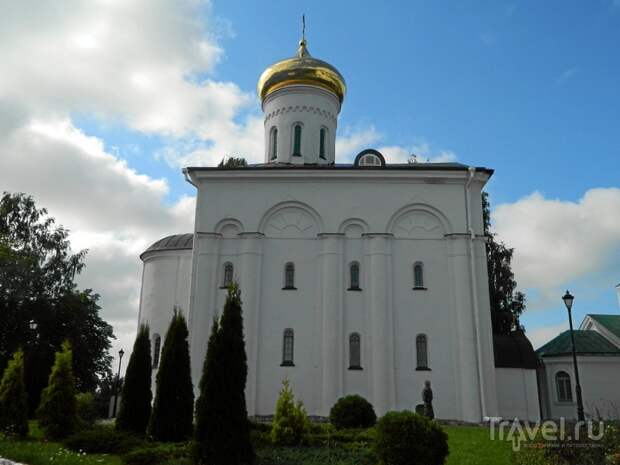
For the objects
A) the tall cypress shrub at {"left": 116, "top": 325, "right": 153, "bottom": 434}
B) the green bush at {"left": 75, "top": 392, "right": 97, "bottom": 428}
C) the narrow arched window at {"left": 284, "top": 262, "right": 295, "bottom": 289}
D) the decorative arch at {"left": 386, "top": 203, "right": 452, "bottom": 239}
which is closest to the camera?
the tall cypress shrub at {"left": 116, "top": 325, "right": 153, "bottom": 434}

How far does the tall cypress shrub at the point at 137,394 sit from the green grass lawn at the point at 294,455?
5.53ft

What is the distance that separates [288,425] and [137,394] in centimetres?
380

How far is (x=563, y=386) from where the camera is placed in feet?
69.7

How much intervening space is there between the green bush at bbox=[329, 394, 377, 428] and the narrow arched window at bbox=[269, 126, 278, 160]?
12199mm

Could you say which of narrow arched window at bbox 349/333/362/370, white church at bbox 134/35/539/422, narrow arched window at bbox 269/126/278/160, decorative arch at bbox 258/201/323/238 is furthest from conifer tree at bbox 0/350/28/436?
narrow arched window at bbox 269/126/278/160

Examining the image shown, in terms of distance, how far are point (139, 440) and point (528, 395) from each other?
13.2 m

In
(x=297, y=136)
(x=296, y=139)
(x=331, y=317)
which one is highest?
(x=297, y=136)

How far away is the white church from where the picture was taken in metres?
17.6

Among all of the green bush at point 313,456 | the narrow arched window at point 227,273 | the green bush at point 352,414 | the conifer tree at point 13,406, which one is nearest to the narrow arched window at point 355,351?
the green bush at point 352,414

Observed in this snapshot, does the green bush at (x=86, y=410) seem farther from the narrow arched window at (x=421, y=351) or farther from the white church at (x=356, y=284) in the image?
the narrow arched window at (x=421, y=351)

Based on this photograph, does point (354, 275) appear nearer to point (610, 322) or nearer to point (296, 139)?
point (296, 139)

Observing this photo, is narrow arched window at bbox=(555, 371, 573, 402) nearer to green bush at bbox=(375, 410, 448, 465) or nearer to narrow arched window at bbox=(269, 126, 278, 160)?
narrow arched window at bbox=(269, 126, 278, 160)

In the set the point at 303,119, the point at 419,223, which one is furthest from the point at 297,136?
the point at 419,223

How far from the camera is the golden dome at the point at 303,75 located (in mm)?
23234
